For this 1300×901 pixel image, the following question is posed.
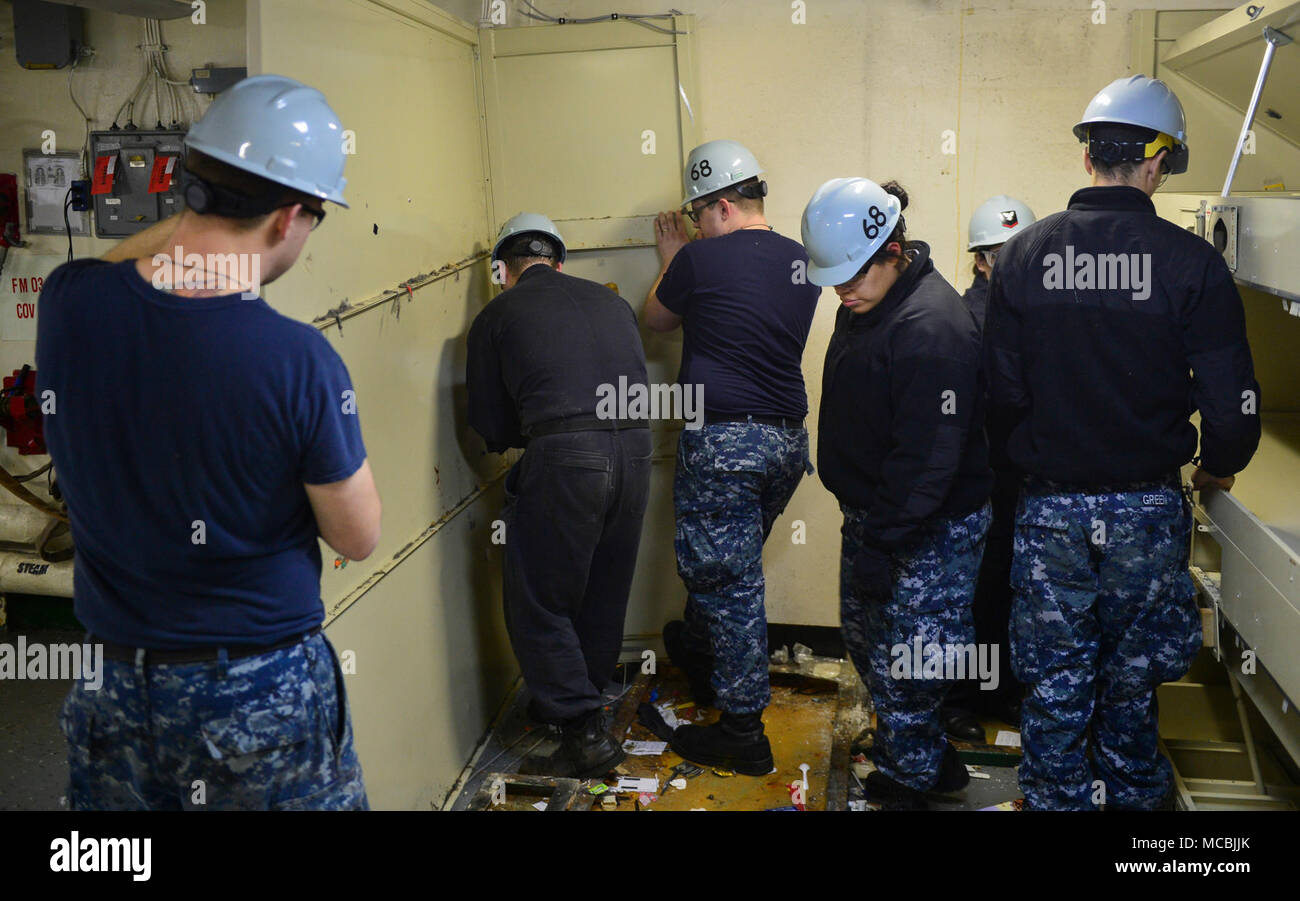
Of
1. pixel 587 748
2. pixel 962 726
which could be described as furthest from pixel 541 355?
pixel 962 726

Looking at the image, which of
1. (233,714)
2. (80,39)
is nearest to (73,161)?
(80,39)

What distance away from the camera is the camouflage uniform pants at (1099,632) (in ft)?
8.34

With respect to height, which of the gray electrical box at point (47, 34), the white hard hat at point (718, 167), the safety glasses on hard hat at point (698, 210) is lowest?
the safety glasses on hard hat at point (698, 210)

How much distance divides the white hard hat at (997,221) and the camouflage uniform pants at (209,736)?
8.94 feet

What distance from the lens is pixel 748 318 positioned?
3350mm

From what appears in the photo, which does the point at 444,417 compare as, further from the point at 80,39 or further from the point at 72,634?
the point at 72,634

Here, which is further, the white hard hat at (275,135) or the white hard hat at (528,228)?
the white hard hat at (528,228)

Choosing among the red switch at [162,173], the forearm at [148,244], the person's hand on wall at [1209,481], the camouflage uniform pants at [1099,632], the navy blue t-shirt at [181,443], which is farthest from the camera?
the red switch at [162,173]

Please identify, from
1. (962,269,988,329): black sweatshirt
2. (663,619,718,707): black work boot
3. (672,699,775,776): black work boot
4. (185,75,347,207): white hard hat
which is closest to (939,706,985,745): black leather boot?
(672,699,775,776): black work boot

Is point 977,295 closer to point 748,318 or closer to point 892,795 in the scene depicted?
point 748,318

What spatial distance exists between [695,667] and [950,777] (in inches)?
40.8

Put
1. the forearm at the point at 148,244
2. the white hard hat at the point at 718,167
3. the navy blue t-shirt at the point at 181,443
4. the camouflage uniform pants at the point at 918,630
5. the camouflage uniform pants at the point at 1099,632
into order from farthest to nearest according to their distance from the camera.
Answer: the white hard hat at the point at 718,167, the camouflage uniform pants at the point at 918,630, the camouflage uniform pants at the point at 1099,632, the forearm at the point at 148,244, the navy blue t-shirt at the point at 181,443

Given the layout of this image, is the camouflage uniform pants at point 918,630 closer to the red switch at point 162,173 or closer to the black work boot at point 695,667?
the black work boot at point 695,667

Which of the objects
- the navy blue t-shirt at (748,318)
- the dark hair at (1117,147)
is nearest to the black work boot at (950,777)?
the navy blue t-shirt at (748,318)
